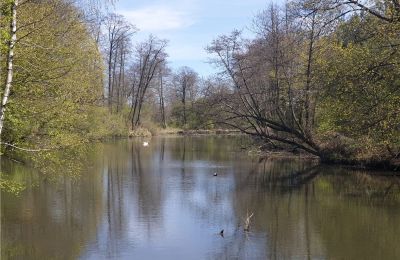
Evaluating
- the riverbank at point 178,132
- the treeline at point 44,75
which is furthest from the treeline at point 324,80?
the riverbank at point 178,132

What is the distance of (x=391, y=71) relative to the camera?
14.6m

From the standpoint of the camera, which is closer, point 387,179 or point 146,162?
point 387,179

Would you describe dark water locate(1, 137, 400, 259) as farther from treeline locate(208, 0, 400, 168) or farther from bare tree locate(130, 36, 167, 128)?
bare tree locate(130, 36, 167, 128)

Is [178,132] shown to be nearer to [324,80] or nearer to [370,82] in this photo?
[324,80]

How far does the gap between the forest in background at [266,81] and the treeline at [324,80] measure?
0.05 metres

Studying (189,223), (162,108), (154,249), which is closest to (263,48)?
(189,223)

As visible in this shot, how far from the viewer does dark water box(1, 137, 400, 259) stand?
11.0m

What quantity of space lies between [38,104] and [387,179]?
15172 mm

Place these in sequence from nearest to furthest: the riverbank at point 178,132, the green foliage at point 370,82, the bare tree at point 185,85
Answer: the green foliage at point 370,82
the riverbank at point 178,132
the bare tree at point 185,85

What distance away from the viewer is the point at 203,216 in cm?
1456

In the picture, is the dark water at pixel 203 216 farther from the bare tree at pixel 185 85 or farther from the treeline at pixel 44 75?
the bare tree at pixel 185 85

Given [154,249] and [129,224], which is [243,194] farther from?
[154,249]

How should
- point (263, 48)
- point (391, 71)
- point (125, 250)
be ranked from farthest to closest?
point (263, 48)
point (391, 71)
point (125, 250)

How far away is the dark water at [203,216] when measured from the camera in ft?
36.0
